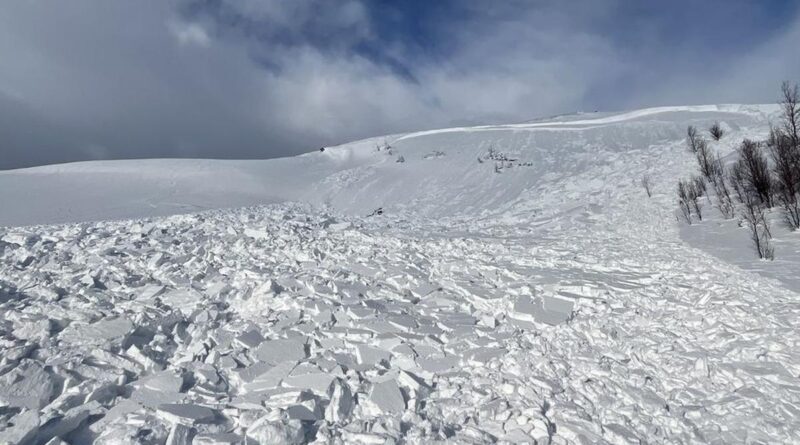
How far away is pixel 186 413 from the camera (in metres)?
3.53

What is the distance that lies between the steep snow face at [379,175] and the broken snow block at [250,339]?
1327 centimetres

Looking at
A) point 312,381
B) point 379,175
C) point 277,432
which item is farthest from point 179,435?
point 379,175

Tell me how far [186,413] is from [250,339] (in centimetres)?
160

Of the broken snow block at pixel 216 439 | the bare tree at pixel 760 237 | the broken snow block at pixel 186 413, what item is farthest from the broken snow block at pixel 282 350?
the bare tree at pixel 760 237

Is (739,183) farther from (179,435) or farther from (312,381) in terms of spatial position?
(179,435)

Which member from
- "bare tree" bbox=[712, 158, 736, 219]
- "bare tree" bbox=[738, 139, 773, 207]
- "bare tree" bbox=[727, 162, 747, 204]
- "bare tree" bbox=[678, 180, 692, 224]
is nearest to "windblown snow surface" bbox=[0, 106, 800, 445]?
"bare tree" bbox=[712, 158, 736, 219]

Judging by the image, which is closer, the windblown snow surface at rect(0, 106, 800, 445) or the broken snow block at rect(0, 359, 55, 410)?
the windblown snow surface at rect(0, 106, 800, 445)

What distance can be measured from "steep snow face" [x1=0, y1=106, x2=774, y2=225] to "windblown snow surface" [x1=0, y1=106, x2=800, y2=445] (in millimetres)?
7526

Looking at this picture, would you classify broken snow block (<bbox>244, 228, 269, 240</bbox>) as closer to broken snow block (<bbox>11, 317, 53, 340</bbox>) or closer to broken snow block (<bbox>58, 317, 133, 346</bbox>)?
broken snow block (<bbox>58, 317, 133, 346</bbox>)

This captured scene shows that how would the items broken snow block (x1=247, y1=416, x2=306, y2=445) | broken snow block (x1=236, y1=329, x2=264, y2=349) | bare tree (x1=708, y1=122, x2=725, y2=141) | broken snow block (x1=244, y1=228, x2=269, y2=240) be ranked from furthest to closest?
1. bare tree (x1=708, y1=122, x2=725, y2=141)
2. broken snow block (x1=244, y1=228, x2=269, y2=240)
3. broken snow block (x1=236, y1=329, x2=264, y2=349)
4. broken snow block (x1=247, y1=416, x2=306, y2=445)

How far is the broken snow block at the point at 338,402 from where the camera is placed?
12.0 ft

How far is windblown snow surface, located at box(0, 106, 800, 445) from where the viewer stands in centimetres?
352

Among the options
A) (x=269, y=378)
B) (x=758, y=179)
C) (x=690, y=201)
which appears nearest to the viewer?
(x=269, y=378)

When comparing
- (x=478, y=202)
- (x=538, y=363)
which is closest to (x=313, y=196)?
(x=478, y=202)
